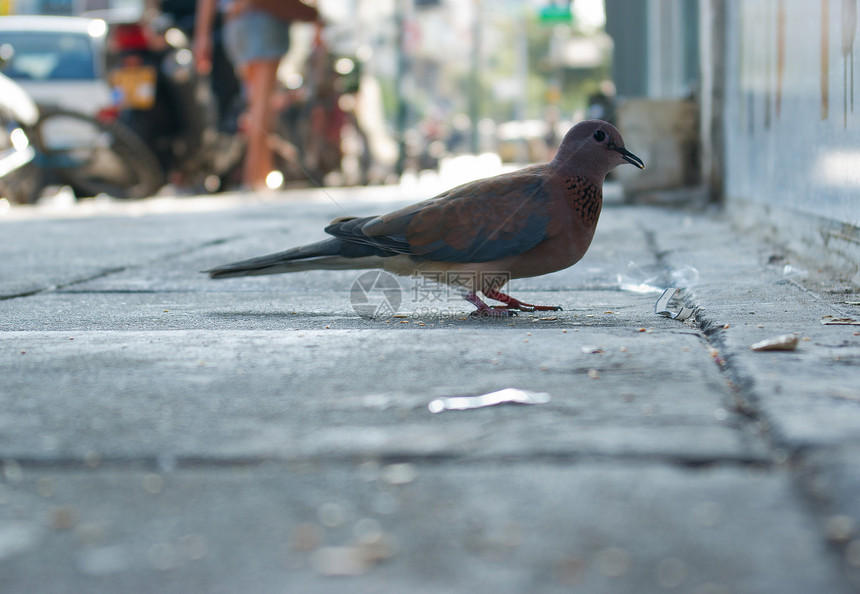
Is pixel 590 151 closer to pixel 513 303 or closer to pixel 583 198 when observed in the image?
pixel 583 198

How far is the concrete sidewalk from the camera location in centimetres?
106

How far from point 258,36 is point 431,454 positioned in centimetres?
694

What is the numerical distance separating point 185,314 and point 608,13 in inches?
442

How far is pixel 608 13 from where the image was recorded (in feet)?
42.6

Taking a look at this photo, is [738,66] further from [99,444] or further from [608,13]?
[608,13]

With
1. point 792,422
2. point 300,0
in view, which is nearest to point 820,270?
point 792,422

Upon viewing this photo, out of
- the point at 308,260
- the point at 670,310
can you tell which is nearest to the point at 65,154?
the point at 308,260

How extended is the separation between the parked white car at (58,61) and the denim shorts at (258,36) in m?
2.21

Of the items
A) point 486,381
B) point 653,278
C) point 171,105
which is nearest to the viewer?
point 486,381

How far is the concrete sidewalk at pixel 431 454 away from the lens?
106cm

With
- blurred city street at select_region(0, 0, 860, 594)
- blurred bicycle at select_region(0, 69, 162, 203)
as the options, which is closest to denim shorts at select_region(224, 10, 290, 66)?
blurred bicycle at select_region(0, 69, 162, 203)

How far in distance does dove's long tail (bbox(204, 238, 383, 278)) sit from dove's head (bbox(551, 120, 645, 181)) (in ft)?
1.93

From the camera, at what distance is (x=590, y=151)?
2764 millimetres

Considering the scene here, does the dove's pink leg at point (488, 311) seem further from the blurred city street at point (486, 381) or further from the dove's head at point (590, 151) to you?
the dove's head at point (590, 151)
